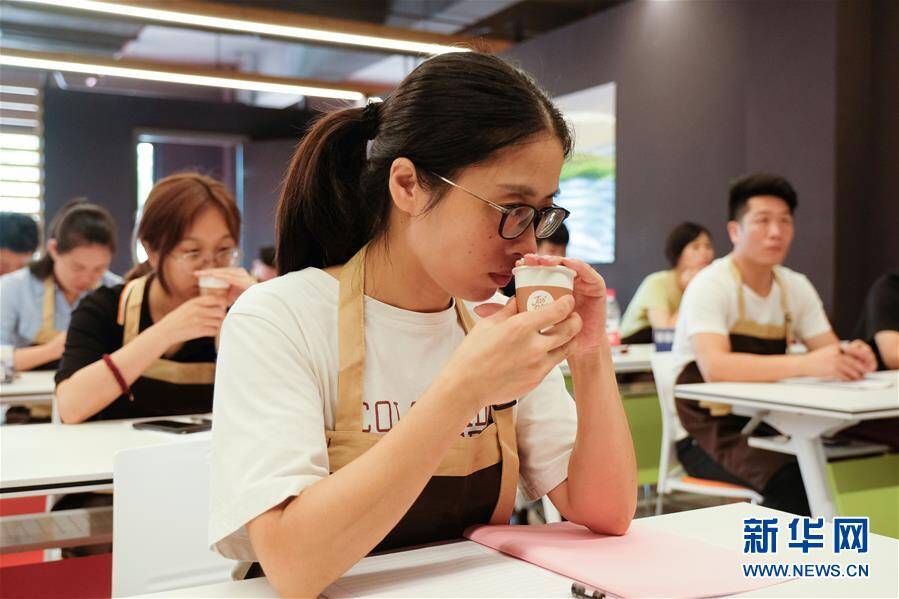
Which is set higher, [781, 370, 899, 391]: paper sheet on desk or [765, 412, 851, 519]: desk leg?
[781, 370, 899, 391]: paper sheet on desk

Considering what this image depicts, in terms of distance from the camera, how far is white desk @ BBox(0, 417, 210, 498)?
1.98 meters

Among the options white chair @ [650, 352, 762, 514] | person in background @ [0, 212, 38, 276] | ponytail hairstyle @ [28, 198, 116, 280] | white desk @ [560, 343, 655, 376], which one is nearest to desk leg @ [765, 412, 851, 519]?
white chair @ [650, 352, 762, 514]

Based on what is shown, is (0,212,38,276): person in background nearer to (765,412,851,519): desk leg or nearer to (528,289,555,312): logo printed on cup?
(765,412,851,519): desk leg

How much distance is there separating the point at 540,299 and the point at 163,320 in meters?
1.78

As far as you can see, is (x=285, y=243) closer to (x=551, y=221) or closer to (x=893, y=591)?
(x=551, y=221)

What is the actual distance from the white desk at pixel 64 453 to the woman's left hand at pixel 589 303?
40.8 inches

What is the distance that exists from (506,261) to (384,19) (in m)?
8.75

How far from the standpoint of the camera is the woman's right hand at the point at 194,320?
2625 mm

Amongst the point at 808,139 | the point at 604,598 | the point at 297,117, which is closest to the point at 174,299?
the point at 604,598

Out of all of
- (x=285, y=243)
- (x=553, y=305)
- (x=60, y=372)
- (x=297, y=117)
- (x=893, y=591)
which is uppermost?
(x=297, y=117)

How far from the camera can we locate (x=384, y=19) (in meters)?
9.46

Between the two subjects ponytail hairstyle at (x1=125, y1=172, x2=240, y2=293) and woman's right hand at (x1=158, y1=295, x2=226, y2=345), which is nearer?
woman's right hand at (x1=158, y1=295, x2=226, y2=345)

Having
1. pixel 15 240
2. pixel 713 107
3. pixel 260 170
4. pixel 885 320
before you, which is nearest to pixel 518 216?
pixel 885 320

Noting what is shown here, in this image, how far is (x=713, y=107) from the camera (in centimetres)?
675
